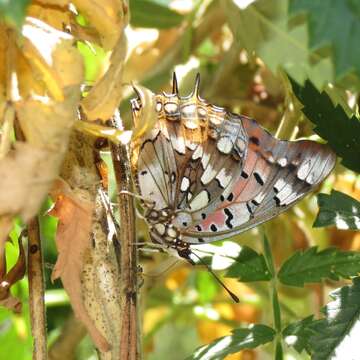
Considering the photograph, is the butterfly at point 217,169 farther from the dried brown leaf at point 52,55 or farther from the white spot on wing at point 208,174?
the dried brown leaf at point 52,55

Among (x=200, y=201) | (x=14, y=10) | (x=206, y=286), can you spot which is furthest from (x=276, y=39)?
(x=206, y=286)

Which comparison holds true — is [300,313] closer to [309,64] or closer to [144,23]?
[144,23]

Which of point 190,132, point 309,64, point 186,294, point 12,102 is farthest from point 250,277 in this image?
point 186,294

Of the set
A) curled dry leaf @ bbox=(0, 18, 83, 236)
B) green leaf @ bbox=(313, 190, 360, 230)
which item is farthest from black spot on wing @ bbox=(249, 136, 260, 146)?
curled dry leaf @ bbox=(0, 18, 83, 236)

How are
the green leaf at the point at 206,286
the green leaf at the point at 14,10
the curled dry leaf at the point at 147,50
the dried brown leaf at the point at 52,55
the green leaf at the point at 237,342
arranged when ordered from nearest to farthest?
the green leaf at the point at 14,10
the dried brown leaf at the point at 52,55
the green leaf at the point at 237,342
the curled dry leaf at the point at 147,50
the green leaf at the point at 206,286

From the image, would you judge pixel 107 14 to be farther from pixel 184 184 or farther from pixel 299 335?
pixel 299 335

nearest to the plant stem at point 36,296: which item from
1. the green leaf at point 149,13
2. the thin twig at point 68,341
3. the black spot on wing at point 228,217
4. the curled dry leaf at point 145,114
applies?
the curled dry leaf at point 145,114
